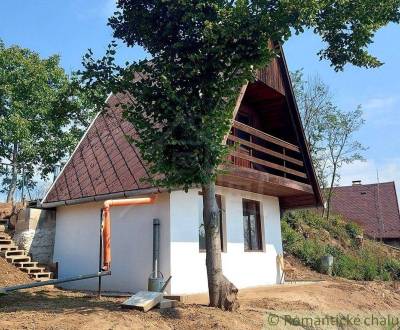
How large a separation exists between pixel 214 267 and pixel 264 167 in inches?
242

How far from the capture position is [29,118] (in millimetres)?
17719

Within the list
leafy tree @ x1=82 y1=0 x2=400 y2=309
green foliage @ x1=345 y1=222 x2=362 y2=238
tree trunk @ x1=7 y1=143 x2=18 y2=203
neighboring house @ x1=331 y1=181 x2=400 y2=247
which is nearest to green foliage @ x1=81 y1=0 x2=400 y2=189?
leafy tree @ x1=82 y1=0 x2=400 y2=309

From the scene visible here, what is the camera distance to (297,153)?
13227mm

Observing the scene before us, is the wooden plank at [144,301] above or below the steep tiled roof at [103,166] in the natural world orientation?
below

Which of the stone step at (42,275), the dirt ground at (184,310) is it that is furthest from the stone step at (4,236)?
the dirt ground at (184,310)

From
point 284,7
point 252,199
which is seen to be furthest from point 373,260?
point 284,7

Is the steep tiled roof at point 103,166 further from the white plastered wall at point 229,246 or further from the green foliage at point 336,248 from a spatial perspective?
the green foliage at point 336,248

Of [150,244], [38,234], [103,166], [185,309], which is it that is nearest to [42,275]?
[38,234]

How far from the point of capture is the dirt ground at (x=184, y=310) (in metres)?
5.80

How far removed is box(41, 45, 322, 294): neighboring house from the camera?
30.8ft

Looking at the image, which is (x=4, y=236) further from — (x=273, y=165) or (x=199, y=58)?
(x=199, y=58)

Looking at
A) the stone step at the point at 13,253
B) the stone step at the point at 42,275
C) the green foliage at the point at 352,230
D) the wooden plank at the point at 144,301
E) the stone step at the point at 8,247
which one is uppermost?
the green foliage at the point at 352,230

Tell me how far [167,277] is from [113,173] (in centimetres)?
296

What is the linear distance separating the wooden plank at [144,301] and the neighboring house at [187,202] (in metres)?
2.12
